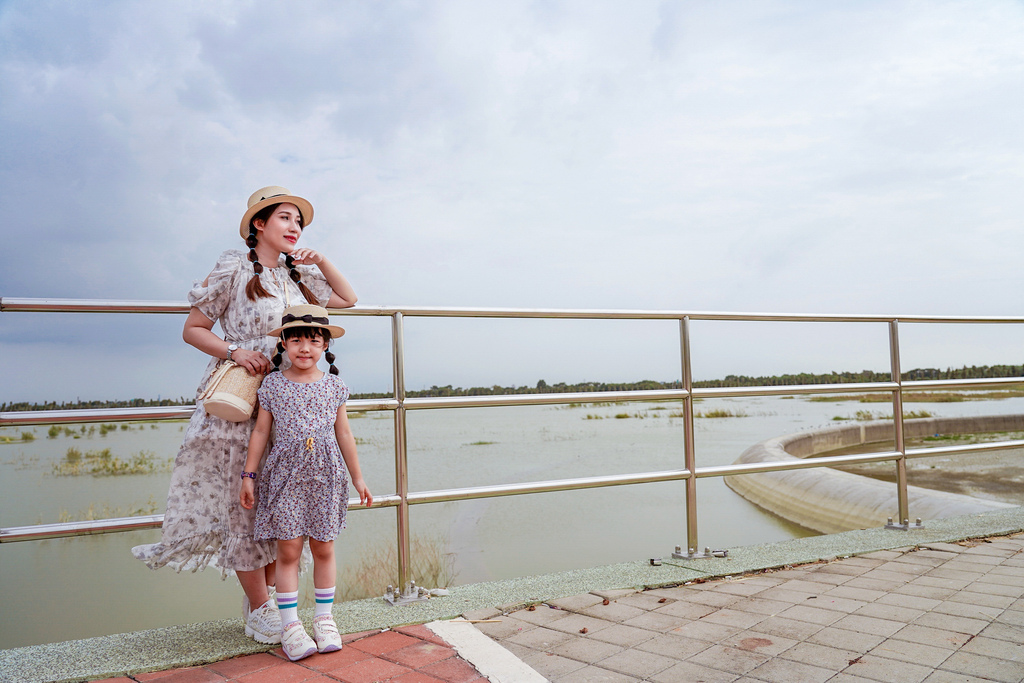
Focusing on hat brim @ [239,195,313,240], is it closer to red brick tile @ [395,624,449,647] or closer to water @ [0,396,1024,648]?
water @ [0,396,1024,648]

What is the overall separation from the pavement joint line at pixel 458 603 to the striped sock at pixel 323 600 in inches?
6.1

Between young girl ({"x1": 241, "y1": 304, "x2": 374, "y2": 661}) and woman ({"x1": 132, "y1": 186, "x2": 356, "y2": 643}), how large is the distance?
0.20 feet

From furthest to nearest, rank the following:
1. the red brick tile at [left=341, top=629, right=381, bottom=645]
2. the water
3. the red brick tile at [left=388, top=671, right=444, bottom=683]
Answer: the water → the red brick tile at [left=341, top=629, right=381, bottom=645] → the red brick tile at [left=388, top=671, right=444, bottom=683]

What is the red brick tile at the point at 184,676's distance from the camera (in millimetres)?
1597

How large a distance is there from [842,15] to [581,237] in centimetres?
682

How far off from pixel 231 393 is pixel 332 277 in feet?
1.52

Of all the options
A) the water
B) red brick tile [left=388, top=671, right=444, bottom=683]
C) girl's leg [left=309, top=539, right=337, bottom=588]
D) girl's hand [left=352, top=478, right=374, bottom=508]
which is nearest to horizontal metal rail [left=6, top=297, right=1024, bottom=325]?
the water

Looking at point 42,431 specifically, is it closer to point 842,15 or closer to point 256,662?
point 256,662

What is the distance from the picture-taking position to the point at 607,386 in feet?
8.61

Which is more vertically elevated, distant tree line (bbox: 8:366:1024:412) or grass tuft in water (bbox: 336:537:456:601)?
distant tree line (bbox: 8:366:1024:412)

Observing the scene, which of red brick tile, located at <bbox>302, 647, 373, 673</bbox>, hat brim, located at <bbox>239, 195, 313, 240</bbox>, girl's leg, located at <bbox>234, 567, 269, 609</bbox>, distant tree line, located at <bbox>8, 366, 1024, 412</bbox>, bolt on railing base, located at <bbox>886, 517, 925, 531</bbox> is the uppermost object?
hat brim, located at <bbox>239, 195, 313, 240</bbox>

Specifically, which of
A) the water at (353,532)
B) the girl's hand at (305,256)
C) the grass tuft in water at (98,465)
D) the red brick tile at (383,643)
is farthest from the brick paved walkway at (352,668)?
the grass tuft in water at (98,465)

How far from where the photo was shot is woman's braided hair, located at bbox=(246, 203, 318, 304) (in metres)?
1.83

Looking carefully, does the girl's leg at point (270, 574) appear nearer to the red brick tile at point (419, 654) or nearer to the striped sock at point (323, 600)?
the striped sock at point (323, 600)
